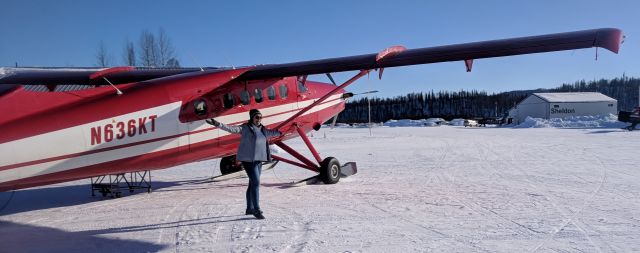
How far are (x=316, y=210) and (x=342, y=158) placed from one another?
913cm

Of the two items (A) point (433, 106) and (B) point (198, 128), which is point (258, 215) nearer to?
(B) point (198, 128)

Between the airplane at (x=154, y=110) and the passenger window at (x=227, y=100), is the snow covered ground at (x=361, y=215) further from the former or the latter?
the passenger window at (x=227, y=100)

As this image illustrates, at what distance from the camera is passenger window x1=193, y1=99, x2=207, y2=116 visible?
28.2ft

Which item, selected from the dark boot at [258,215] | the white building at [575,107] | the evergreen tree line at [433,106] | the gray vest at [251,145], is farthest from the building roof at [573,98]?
the dark boot at [258,215]

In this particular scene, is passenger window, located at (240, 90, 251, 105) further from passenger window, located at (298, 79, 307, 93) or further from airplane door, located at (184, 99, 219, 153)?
passenger window, located at (298, 79, 307, 93)

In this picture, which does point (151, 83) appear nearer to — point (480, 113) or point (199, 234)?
point (199, 234)

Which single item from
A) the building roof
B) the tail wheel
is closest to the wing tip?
the tail wheel

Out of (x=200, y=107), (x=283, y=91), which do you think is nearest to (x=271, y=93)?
(x=283, y=91)

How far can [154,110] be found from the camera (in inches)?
309

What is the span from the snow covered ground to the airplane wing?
95.5 inches

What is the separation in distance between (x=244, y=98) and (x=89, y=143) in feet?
10.9

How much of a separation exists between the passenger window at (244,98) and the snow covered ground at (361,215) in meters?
1.89

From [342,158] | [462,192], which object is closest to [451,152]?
[342,158]

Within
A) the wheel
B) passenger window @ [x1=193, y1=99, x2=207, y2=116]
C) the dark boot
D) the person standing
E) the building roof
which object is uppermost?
the building roof
